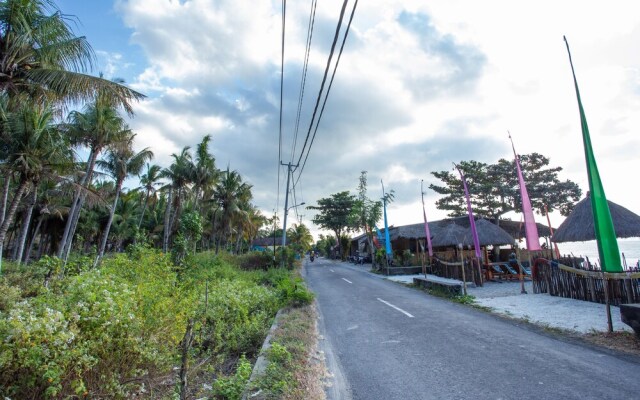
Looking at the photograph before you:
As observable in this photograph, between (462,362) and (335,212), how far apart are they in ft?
158

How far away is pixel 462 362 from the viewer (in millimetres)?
5309

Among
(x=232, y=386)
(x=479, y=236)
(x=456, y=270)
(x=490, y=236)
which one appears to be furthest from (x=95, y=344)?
(x=490, y=236)

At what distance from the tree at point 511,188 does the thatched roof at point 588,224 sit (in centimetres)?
1714

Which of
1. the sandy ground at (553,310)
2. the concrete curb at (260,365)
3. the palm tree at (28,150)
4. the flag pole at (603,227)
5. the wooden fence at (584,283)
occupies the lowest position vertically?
the sandy ground at (553,310)

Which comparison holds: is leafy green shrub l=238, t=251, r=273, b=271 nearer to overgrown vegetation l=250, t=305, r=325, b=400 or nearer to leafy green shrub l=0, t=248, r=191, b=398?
overgrown vegetation l=250, t=305, r=325, b=400

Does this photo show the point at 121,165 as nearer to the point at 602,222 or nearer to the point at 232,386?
the point at 232,386

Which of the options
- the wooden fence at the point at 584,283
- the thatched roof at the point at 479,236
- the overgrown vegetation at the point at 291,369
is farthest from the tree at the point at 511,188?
the overgrown vegetation at the point at 291,369

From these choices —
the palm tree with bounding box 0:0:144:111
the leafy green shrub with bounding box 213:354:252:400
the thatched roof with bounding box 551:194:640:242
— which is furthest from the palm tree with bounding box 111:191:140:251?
the thatched roof with bounding box 551:194:640:242

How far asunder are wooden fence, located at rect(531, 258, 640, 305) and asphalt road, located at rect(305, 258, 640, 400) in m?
2.71

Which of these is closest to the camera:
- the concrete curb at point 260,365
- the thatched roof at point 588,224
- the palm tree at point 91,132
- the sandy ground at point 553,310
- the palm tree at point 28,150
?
the concrete curb at point 260,365

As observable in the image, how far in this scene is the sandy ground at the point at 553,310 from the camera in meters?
7.41

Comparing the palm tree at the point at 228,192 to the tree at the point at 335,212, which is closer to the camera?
the palm tree at the point at 228,192

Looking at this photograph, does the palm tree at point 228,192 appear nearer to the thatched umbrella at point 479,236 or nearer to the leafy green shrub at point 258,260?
the leafy green shrub at point 258,260

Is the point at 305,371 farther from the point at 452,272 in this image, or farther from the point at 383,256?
the point at 383,256
